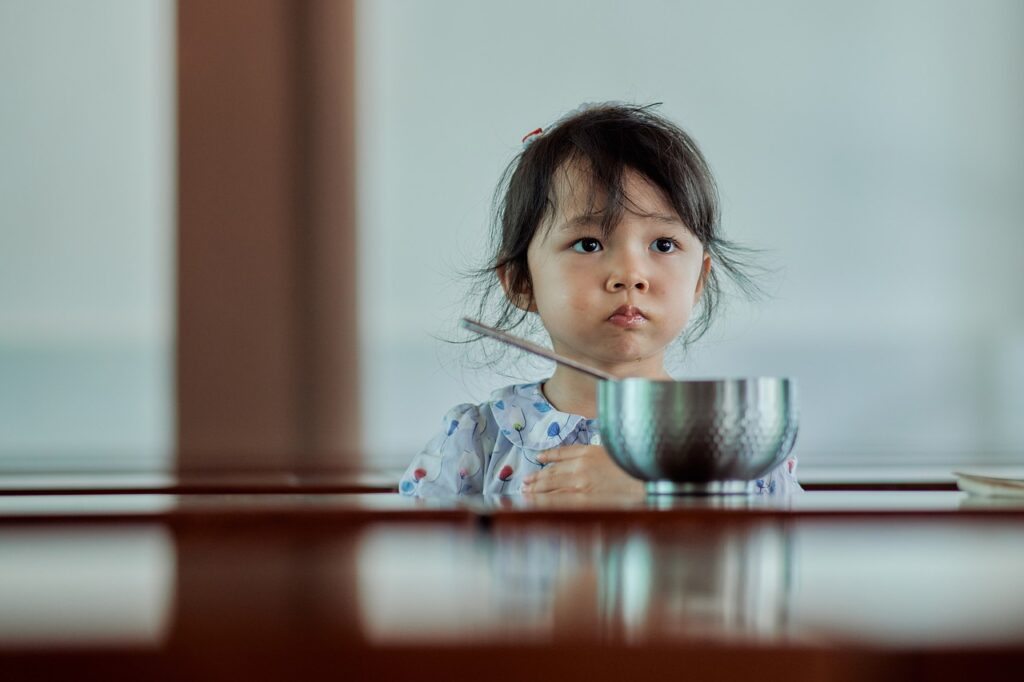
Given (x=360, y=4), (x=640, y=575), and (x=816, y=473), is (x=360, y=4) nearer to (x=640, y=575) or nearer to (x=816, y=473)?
(x=816, y=473)

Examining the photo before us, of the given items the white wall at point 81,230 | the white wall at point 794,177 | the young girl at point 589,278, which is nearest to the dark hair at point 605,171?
the young girl at point 589,278

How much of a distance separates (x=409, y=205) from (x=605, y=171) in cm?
95

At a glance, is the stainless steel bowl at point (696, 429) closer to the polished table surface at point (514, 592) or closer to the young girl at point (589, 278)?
the polished table surface at point (514, 592)

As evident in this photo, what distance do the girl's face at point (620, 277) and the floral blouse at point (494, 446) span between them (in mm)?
106

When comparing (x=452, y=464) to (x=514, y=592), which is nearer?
(x=514, y=592)

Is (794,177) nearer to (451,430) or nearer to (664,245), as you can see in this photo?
(664,245)

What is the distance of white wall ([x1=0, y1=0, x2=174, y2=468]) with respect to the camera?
2336 millimetres

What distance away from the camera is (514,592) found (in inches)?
12.5

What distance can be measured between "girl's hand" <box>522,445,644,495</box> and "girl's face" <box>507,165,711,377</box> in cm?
38

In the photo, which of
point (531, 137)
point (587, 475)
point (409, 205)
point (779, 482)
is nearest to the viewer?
point (587, 475)

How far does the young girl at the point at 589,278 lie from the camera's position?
4.87 feet

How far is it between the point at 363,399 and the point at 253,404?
23 centimetres

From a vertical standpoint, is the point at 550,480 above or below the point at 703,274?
below

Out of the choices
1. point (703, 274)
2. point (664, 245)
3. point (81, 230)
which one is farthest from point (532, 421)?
point (81, 230)
